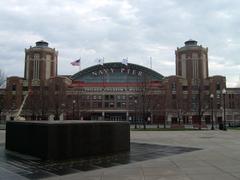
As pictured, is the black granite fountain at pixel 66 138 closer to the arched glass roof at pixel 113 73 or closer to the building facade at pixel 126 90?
the building facade at pixel 126 90

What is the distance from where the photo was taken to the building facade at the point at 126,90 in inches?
3912

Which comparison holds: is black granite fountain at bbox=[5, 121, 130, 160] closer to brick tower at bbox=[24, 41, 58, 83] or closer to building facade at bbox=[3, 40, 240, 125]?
building facade at bbox=[3, 40, 240, 125]

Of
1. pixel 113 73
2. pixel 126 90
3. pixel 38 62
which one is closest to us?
pixel 126 90

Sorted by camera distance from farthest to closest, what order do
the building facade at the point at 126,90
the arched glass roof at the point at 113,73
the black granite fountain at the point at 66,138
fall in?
the arched glass roof at the point at 113,73
the building facade at the point at 126,90
the black granite fountain at the point at 66,138

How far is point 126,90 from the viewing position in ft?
382

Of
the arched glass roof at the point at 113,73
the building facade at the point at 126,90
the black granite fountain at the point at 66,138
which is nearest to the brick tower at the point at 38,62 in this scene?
the building facade at the point at 126,90

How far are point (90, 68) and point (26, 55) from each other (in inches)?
1110

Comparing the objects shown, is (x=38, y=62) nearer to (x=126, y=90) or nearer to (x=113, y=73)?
(x=113, y=73)

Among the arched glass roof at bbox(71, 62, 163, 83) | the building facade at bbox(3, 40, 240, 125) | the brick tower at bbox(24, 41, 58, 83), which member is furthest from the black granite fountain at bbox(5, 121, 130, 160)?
the brick tower at bbox(24, 41, 58, 83)

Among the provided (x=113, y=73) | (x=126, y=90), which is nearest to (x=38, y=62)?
(x=113, y=73)

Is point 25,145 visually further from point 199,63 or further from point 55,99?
point 199,63

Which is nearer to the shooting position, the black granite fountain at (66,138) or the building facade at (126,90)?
the black granite fountain at (66,138)

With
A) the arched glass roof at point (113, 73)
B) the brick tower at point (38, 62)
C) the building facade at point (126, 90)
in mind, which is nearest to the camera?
the building facade at point (126, 90)

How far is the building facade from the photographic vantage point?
9938 centimetres
